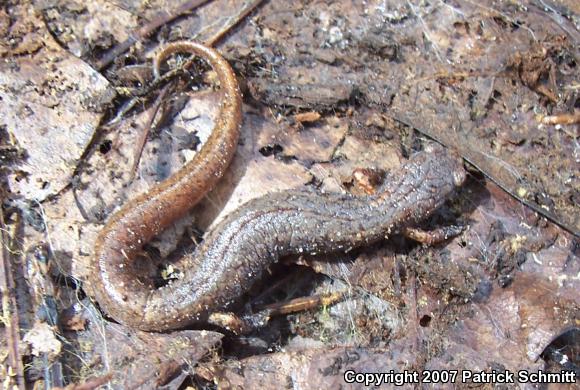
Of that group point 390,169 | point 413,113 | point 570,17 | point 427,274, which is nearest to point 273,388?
point 427,274

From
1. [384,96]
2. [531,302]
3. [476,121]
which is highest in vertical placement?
[384,96]

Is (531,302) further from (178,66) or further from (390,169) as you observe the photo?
(178,66)

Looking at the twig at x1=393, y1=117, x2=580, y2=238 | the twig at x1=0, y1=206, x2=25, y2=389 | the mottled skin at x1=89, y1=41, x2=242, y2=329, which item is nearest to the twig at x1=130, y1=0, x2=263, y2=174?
the mottled skin at x1=89, y1=41, x2=242, y2=329

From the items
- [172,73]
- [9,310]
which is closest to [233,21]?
[172,73]

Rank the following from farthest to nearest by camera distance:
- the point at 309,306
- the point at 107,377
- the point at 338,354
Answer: the point at 309,306 → the point at 338,354 → the point at 107,377

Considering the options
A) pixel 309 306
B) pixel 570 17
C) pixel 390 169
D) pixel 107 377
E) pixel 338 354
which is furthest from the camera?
pixel 570 17

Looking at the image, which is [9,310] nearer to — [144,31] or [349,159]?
[144,31]

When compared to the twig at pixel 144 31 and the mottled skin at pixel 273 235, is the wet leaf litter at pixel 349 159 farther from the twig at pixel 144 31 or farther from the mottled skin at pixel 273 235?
the mottled skin at pixel 273 235
